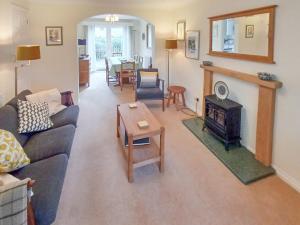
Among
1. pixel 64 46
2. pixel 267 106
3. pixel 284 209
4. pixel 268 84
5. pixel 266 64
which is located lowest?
pixel 284 209

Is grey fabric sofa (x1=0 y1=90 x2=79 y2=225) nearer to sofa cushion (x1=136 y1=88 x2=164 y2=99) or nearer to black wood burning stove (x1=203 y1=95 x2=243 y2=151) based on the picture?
black wood burning stove (x1=203 y1=95 x2=243 y2=151)

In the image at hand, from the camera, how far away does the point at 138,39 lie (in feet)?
37.0

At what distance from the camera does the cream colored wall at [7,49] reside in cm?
394

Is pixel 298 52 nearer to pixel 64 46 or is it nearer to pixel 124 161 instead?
pixel 124 161

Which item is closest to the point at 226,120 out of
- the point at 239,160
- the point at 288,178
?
the point at 239,160

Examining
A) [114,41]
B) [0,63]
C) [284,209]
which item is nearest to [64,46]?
[0,63]

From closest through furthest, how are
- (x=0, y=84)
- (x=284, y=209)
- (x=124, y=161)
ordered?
(x=284, y=209), (x=124, y=161), (x=0, y=84)

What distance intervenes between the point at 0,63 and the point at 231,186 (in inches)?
144

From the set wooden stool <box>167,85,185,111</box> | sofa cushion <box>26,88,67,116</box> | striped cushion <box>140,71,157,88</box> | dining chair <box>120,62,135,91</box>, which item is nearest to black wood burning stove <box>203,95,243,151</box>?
wooden stool <box>167,85,185,111</box>

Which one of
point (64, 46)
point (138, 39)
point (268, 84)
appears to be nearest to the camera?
point (268, 84)

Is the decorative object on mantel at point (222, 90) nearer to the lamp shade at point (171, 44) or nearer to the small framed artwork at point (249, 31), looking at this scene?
the small framed artwork at point (249, 31)

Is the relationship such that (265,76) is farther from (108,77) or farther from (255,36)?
(108,77)

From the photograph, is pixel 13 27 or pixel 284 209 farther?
pixel 13 27

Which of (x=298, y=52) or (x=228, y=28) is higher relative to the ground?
(x=228, y=28)
